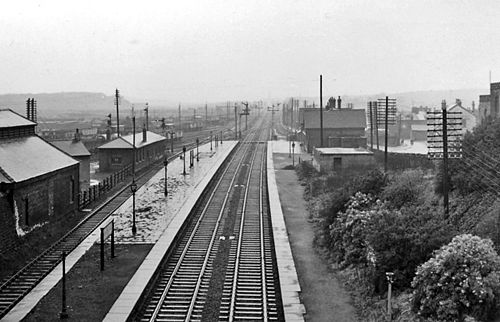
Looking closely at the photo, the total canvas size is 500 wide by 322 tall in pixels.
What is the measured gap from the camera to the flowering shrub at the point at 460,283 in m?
12.8

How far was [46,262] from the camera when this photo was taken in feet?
69.6

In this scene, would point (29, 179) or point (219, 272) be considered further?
point (29, 179)

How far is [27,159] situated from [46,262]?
7580 mm

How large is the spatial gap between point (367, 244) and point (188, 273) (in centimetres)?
655

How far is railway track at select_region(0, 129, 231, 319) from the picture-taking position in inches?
691

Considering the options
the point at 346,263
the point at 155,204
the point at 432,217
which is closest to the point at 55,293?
the point at 346,263

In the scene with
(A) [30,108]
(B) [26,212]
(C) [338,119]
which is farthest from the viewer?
(C) [338,119]

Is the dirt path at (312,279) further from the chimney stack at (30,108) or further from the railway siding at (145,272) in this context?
the chimney stack at (30,108)

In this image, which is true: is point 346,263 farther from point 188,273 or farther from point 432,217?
point 188,273

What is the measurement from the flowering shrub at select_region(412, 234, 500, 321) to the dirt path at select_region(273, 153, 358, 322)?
2626 millimetres

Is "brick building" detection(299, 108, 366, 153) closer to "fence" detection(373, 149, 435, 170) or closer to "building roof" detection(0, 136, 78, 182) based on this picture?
"fence" detection(373, 149, 435, 170)

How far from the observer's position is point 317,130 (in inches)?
2709

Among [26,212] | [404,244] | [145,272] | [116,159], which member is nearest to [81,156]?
[116,159]

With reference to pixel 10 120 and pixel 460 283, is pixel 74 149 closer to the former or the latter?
pixel 10 120
